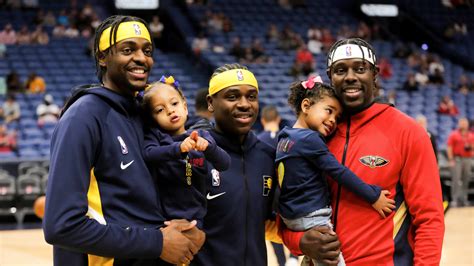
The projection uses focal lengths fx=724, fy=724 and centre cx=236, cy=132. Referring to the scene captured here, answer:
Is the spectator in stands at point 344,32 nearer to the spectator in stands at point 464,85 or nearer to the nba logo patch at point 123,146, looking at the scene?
the spectator in stands at point 464,85

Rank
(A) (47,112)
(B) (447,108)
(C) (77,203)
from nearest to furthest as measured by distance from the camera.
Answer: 1. (C) (77,203)
2. (A) (47,112)
3. (B) (447,108)

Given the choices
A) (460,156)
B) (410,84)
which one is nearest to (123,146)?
(460,156)

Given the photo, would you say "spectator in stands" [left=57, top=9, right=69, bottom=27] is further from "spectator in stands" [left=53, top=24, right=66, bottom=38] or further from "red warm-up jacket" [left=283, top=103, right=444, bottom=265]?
"red warm-up jacket" [left=283, top=103, right=444, bottom=265]

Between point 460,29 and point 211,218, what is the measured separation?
20383 millimetres

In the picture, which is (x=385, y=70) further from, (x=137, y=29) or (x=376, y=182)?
(x=137, y=29)

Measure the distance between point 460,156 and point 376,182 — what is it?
10963 mm

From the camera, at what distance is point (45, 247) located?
29.6 feet

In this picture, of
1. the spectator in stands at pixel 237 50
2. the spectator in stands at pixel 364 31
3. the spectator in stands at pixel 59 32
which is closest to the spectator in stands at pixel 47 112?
the spectator in stands at pixel 59 32

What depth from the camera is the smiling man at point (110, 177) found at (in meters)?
2.51

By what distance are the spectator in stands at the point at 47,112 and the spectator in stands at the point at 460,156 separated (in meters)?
7.29

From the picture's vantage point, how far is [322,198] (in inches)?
126

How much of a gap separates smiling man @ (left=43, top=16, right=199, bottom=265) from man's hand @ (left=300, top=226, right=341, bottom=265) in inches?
21.6

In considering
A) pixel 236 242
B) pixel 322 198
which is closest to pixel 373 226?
pixel 322 198

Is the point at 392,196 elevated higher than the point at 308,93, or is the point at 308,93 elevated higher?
the point at 308,93
